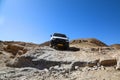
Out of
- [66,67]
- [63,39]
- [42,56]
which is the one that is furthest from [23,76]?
[63,39]

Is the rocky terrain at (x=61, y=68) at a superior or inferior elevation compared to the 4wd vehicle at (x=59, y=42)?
inferior

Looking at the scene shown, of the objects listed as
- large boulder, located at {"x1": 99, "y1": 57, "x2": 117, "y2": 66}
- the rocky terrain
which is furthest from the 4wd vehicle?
large boulder, located at {"x1": 99, "y1": 57, "x2": 117, "y2": 66}

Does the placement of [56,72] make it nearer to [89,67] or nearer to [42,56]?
[89,67]

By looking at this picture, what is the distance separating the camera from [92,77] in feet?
40.7

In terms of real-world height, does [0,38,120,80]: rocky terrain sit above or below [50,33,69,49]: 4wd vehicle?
below

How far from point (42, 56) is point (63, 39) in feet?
22.5

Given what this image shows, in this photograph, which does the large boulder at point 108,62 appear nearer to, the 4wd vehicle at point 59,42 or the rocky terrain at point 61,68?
the rocky terrain at point 61,68

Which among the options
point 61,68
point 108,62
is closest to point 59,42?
point 61,68

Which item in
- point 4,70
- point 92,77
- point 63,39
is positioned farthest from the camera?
point 63,39

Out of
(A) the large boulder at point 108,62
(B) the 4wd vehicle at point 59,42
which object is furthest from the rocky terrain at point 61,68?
(B) the 4wd vehicle at point 59,42

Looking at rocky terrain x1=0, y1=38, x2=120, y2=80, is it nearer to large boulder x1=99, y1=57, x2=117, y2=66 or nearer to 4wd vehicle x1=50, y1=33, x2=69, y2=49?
large boulder x1=99, y1=57, x2=117, y2=66

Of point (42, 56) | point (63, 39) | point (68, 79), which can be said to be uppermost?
point (63, 39)

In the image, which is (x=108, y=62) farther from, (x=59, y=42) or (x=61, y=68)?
(x=59, y=42)

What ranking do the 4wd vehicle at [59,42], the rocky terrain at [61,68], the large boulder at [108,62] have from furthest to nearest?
1. the 4wd vehicle at [59,42]
2. the large boulder at [108,62]
3. the rocky terrain at [61,68]
